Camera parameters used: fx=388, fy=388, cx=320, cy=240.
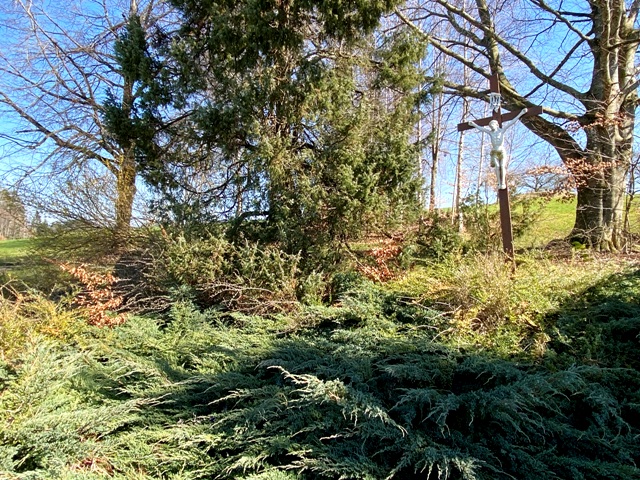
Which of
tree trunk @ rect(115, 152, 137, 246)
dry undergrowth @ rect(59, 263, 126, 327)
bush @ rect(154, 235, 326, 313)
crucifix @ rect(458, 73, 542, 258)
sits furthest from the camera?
tree trunk @ rect(115, 152, 137, 246)

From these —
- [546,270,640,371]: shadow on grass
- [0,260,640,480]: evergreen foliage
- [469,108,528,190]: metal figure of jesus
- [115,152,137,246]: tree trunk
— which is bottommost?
[0,260,640,480]: evergreen foliage

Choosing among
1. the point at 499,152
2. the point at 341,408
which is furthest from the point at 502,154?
the point at 341,408

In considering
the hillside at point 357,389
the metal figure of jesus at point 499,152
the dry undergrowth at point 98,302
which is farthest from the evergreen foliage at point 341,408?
the metal figure of jesus at point 499,152

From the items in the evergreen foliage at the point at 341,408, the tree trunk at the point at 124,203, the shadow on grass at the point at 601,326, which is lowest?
the evergreen foliage at the point at 341,408

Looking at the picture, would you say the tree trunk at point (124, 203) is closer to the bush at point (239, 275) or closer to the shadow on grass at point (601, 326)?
the bush at point (239, 275)

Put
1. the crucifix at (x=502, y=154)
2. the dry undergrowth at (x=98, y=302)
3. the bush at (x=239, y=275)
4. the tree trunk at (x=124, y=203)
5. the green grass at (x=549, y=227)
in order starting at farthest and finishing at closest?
the green grass at (x=549, y=227)
the tree trunk at (x=124, y=203)
the bush at (x=239, y=275)
the crucifix at (x=502, y=154)
the dry undergrowth at (x=98, y=302)

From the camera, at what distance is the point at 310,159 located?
16.0 ft

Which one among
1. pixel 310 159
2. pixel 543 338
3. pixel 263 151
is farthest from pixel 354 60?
pixel 543 338

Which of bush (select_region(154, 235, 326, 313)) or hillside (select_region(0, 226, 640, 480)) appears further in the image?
bush (select_region(154, 235, 326, 313))

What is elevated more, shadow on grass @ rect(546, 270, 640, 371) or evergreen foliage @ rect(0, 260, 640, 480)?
shadow on grass @ rect(546, 270, 640, 371)

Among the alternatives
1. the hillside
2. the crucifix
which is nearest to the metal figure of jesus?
the crucifix

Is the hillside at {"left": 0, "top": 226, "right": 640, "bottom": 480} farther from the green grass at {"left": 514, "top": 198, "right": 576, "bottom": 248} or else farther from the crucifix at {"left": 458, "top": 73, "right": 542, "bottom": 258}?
the green grass at {"left": 514, "top": 198, "right": 576, "bottom": 248}

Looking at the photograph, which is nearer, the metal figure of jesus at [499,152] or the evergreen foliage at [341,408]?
the evergreen foliage at [341,408]

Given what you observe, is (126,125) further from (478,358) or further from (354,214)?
(478,358)
